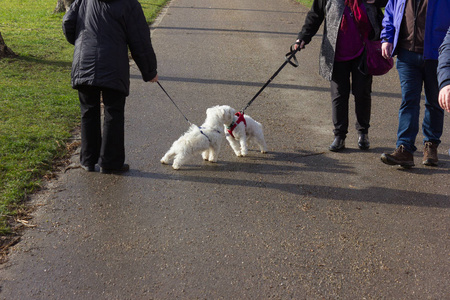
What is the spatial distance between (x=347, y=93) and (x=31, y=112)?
14.2ft

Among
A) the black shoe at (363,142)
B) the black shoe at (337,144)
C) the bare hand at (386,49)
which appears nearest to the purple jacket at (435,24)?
the bare hand at (386,49)

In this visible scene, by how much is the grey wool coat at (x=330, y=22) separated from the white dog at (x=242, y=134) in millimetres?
1080

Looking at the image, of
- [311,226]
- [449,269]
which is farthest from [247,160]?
[449,269]

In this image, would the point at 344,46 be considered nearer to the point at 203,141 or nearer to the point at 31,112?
the point at 203,141

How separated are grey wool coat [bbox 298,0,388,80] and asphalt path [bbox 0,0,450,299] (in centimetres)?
110

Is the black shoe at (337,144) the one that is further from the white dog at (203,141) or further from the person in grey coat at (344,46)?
the white dog at (203,141)

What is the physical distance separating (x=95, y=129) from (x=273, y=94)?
408cm

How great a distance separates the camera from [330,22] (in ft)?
18.4

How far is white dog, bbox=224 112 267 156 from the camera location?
18.8 feet

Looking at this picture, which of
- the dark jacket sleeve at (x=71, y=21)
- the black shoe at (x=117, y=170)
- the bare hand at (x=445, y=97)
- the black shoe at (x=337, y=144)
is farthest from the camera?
the black shoe at (x=337, y=144)

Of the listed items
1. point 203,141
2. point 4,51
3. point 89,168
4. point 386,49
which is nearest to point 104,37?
point 89,168

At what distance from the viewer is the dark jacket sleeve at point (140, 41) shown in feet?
15.6

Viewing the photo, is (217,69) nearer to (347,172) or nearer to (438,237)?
(347,172)

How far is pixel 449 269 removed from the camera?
3.54m
